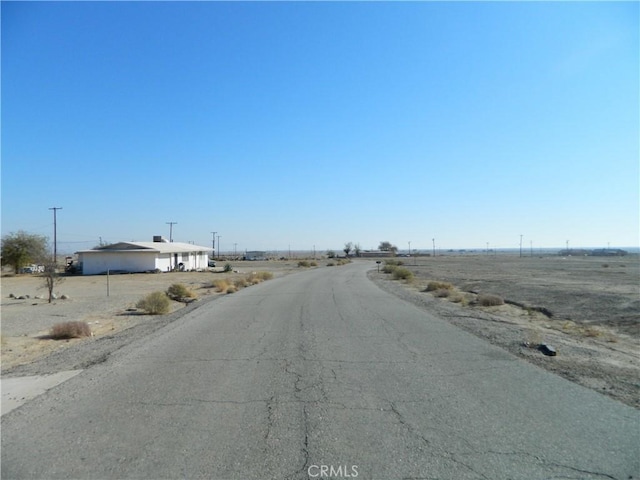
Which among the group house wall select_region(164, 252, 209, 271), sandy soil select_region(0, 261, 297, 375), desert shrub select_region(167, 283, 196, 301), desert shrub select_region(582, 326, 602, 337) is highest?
house wall select_region(164, 252, 209, 271)

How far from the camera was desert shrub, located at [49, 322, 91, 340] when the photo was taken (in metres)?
15.2

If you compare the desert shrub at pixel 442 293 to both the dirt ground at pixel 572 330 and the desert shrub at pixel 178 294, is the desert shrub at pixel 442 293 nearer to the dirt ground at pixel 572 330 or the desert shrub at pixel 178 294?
the dirt ground at pixel 572 330

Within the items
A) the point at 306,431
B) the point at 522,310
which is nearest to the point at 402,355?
the point at 306,431

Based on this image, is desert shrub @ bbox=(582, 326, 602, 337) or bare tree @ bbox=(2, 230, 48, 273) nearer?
desert shrub @ bbox=(582, 326, 602, 337)

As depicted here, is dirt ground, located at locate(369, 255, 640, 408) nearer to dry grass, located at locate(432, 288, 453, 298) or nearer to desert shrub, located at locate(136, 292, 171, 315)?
dry grass, located at locate(432, 288, 453, 298)

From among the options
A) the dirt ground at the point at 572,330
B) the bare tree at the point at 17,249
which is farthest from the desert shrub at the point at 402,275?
the bare tree at the point at 17,249

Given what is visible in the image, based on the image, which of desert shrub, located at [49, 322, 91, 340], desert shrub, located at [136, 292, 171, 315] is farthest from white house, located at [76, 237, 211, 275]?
desert shrub, located at [49, 322, 91, 340]

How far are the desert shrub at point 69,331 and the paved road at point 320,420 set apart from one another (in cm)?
552

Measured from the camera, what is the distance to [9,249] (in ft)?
228

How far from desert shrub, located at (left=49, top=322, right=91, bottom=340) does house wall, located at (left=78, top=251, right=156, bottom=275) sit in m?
48.1

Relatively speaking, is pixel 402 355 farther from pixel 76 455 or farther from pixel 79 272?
pixel 79 272

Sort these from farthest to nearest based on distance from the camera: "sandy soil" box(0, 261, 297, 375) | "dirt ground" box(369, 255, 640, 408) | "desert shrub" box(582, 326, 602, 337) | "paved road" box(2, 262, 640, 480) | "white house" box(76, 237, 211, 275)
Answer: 1. "white house" box(76, 237, 211, 275)
2. "desert shrub" box(582, 326, 602, 337)
3. "sandy soil" box(0, 261, 297, 375)
4. "dirt ground" box(369, 255, 640, 408)
5. "paved road" box(2, 262, 640, 480)

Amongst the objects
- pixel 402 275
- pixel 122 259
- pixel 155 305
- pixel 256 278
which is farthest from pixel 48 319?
pixel 122 259

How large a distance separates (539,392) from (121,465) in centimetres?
580
